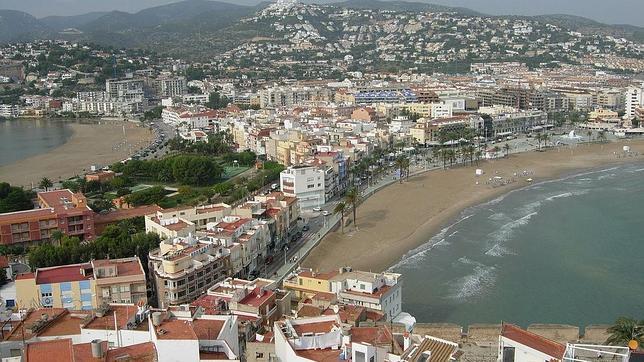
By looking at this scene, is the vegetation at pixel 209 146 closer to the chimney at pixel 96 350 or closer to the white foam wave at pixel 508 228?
the white foam wave at pixel 508 228

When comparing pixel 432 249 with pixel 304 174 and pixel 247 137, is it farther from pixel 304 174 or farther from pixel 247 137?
pixel 247 137

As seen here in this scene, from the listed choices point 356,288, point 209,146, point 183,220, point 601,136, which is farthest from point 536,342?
point 601,136

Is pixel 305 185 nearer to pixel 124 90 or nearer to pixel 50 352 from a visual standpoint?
pixel 50 352

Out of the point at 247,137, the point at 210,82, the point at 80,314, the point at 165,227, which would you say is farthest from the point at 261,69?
the point at 80,314

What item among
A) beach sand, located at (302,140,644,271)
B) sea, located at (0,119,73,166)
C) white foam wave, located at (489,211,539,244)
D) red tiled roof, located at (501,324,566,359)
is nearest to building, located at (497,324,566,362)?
red tiled roof, located at (501,324,566,359)

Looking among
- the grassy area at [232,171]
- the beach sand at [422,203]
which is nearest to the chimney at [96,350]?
the beach sand at [422,203]

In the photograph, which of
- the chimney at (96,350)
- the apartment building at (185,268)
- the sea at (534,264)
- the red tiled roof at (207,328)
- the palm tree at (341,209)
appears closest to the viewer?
the chimney at (96,350)
